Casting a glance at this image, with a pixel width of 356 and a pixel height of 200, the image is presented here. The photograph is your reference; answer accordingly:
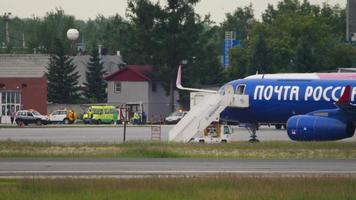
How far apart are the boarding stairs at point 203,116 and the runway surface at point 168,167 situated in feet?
41.7

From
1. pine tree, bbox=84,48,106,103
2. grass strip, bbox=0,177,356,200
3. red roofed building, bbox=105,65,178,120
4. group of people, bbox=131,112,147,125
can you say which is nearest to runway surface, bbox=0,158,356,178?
grass strip, bbox=0,177,356,200

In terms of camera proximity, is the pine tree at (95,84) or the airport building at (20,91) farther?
the pine tree at (95,84)

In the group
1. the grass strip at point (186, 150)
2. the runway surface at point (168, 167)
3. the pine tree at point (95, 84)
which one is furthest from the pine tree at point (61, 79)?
the runway surface at point (168, 167)

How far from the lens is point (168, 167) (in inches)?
1224

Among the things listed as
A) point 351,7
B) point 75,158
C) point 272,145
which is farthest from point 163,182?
point 351,7

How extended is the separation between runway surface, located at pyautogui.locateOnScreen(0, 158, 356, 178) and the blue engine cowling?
7.18m

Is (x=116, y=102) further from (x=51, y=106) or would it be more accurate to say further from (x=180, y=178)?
(x=180, y=178)

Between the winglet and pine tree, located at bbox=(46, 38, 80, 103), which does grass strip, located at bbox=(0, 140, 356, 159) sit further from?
pine tree, located at bbox=(46, 38, 80, 103)

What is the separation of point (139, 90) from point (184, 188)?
8305 centimetres

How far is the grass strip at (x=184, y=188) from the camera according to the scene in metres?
22.8

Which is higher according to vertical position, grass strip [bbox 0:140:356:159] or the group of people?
grass strip [bbox 0:140:356:159]

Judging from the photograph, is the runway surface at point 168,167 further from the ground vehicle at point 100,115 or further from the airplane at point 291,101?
the ground vehicle at point 100,115

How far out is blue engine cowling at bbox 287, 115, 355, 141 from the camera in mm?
40969

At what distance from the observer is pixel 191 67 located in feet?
343
